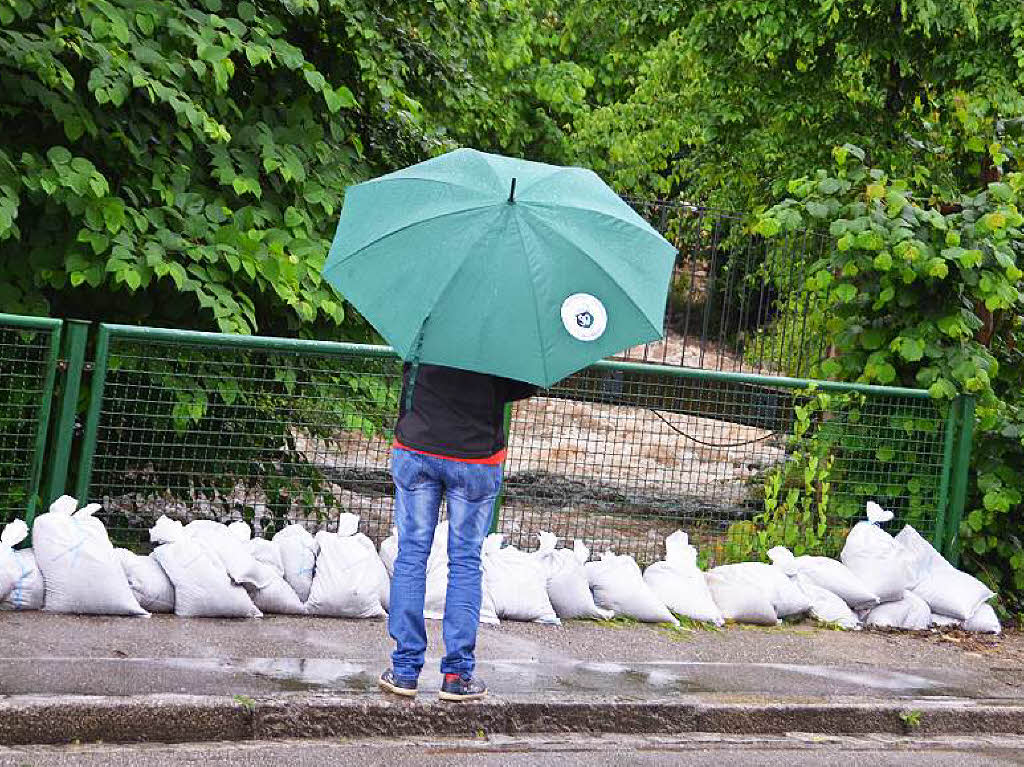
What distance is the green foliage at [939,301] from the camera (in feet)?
26.3

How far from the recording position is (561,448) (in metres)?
7.16

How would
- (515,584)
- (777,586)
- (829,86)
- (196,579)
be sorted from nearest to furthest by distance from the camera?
1. (196,579)
2. (515,584)
3. (777,586)
4. (829,86)

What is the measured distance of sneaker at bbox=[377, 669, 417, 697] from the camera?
5055 mm

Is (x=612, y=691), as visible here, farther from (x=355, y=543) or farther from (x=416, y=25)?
(x=416, y=25)

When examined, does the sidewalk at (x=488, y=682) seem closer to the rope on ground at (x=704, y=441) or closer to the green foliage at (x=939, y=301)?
the rope on ground at (x=704, y=441)

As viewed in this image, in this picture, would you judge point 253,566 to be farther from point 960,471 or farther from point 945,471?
point 960,471

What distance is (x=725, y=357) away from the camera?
1009cm

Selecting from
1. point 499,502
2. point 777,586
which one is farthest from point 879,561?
point 499,502

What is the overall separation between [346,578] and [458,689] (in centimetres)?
136

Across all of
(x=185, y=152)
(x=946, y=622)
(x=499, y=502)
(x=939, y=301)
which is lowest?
(x=946, y=622)

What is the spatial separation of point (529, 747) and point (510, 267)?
6.14 feet

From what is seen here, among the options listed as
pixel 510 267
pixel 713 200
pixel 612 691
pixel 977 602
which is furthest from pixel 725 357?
pixel 713 200

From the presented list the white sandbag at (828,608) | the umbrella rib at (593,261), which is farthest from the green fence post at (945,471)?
the umbrella rib at (593,261)

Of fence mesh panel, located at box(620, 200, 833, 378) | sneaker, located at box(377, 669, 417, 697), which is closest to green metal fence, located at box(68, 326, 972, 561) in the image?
fence mesh panel, located at box(620, 200, 833, 378)
